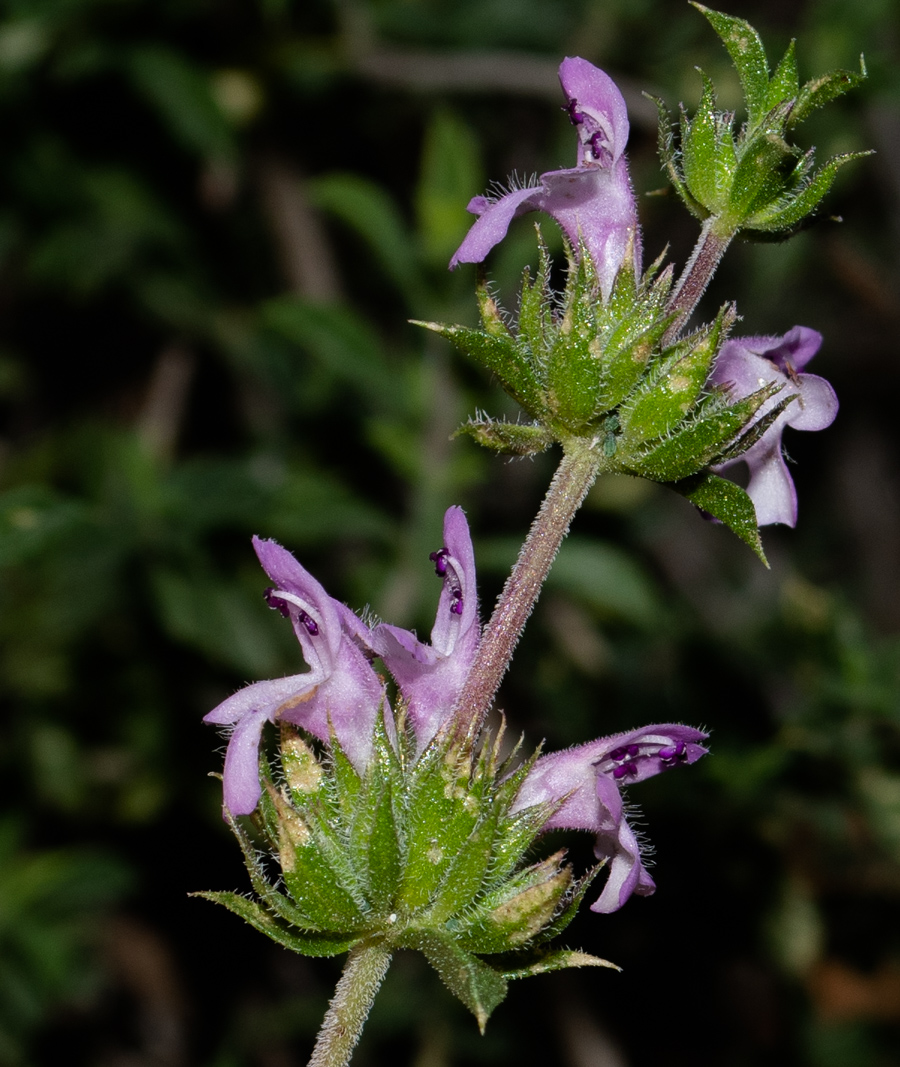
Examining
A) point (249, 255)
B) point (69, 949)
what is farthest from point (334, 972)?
point (249, 255)

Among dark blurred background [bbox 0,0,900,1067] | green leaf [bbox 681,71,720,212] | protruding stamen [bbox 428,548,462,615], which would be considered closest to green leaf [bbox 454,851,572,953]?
protruding stamen [bbox 428,548,462,615]

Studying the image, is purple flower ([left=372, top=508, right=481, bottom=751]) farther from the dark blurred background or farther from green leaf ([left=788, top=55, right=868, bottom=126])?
the dark blurred background

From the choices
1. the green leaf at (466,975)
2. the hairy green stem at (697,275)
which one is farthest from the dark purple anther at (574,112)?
the green leaf at (466,975)

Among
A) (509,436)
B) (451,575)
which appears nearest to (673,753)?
(451,575)

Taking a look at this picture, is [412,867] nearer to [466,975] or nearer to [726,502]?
[466,975]

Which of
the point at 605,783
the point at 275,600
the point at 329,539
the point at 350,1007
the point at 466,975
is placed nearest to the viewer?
the point at 466,975

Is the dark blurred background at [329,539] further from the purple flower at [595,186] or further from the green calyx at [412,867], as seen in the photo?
the purple flower at [595,186]
